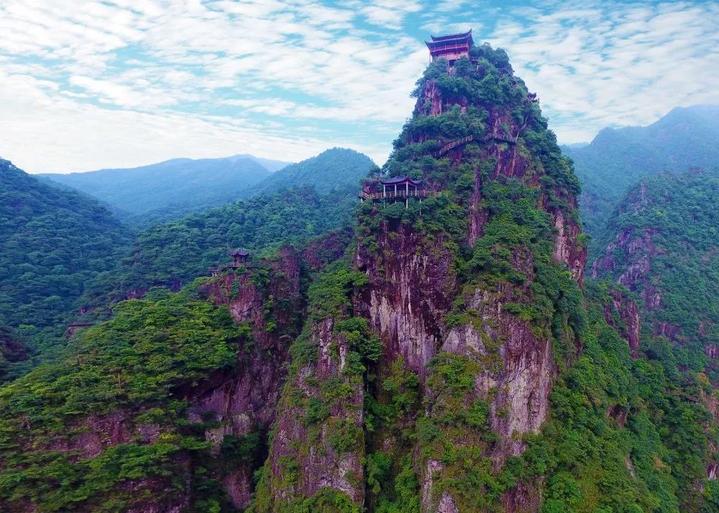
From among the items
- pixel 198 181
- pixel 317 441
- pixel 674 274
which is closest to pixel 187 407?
pixel 317 441

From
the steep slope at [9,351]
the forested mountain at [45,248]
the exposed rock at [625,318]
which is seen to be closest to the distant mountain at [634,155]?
the exposed rock at [625,318]

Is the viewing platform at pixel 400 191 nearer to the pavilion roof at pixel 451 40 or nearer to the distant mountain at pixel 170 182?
the pavilion roof at pixel 451 40

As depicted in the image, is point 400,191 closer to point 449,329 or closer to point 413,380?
point 449,329

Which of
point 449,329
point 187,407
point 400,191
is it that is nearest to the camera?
point 449,329

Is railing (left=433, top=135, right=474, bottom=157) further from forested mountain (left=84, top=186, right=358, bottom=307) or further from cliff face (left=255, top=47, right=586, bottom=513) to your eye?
forested mountain (left=84, top=186, right=358, bottom=307)

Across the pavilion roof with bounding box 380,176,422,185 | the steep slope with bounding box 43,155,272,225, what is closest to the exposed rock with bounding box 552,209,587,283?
the pavilion roof with bounding box 380,176,422,185
